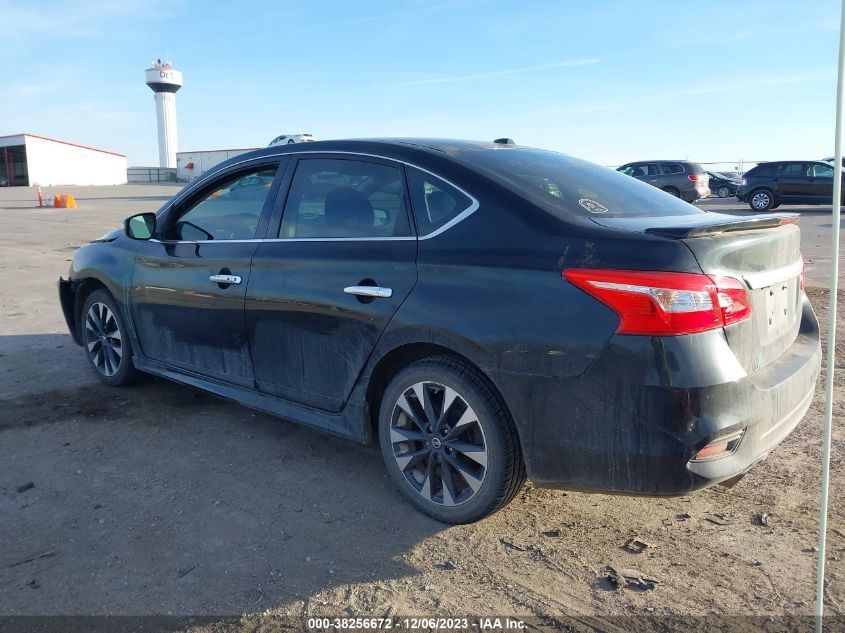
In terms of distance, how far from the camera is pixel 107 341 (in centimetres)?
523

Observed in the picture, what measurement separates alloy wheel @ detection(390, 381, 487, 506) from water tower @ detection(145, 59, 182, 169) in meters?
85.0

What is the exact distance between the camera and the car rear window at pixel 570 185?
125 inches

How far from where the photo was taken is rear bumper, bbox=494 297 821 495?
2596mm

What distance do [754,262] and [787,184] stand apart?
2372 centimetres

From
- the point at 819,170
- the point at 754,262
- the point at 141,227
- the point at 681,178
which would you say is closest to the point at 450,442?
the point at 754,262

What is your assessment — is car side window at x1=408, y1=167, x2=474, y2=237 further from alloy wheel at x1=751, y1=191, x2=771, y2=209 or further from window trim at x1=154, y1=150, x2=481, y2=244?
alloy wheel at x1=751, y1=191, x2=771, y2=209

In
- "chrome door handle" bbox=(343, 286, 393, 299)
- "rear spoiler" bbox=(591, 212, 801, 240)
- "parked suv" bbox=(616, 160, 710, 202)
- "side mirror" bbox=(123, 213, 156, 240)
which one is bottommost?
"chrome door handle" bbox=(343, 286, 393, 299)

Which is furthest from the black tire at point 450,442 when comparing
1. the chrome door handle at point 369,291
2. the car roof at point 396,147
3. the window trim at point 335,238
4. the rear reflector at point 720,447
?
the car roof at point 396,147

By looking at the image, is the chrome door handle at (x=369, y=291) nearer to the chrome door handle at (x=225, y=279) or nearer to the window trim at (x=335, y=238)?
the window trim at (x=335, y=238)

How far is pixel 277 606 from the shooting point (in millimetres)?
2678

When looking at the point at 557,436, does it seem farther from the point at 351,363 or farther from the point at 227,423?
the point at 227,423

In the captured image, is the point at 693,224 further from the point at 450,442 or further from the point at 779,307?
the point at 450,442

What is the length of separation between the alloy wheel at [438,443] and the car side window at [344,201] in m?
0.81

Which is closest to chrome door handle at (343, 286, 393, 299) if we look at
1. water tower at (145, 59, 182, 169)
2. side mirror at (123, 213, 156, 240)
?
side mirror at (123, 213, 156, 240)
